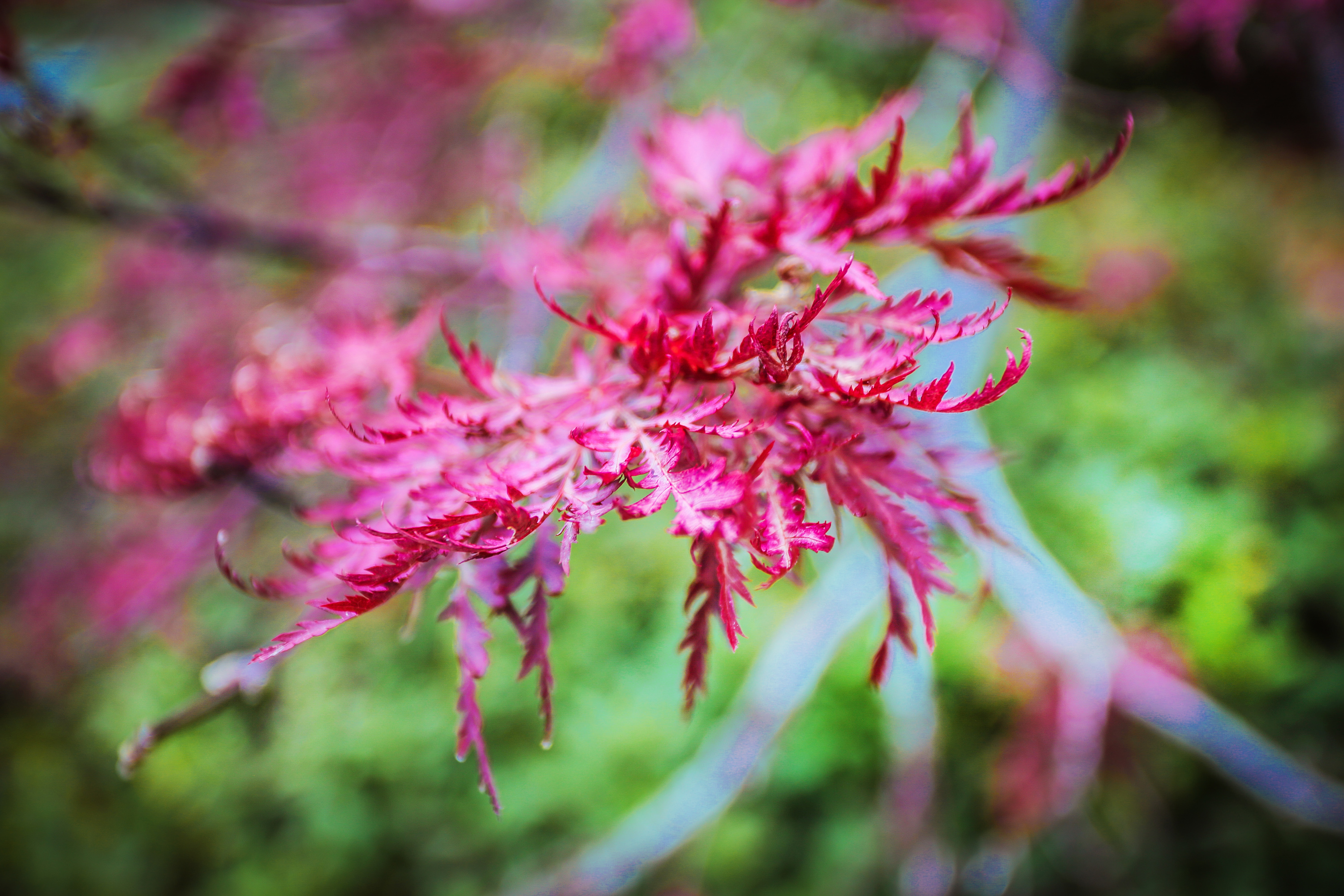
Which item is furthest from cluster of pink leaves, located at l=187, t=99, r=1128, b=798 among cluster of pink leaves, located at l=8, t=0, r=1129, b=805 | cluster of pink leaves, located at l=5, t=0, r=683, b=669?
cluster of pink leaves, located at l=5, t=0, r=683, b=669

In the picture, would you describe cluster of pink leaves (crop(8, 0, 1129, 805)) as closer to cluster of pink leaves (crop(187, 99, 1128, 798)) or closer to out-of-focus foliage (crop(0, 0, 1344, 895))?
cluster of pink leaves (crop(187, 99, 1128, 798))

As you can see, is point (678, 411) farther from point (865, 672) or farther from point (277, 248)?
point (865, 672)

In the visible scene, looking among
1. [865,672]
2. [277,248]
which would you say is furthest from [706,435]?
[865,672]

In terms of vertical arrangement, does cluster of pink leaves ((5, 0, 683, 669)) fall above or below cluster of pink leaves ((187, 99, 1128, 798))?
below

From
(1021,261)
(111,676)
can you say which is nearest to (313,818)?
(111,676)

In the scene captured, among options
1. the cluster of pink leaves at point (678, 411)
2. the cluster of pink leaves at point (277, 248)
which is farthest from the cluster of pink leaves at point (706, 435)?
the cluster of pink leaves at point (277, 248)

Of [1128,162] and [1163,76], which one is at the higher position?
[1163,76]

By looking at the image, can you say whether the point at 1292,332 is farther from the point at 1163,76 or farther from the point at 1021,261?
the point at 1021,261

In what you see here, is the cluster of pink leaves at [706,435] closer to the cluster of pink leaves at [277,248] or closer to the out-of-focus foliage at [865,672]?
the cluster of pink leaves at [277,248]
